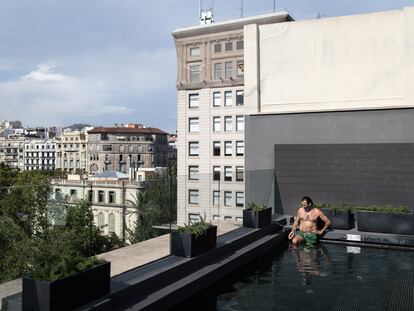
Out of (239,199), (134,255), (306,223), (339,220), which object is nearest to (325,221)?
(306,223)

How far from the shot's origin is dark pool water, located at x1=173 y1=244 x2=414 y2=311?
596 centimetres

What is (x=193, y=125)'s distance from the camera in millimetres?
53844

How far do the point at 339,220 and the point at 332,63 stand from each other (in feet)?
17.1

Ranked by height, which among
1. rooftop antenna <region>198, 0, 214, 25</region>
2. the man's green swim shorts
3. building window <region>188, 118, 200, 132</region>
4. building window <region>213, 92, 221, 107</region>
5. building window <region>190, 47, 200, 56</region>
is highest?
rooftop antenna <region>198, 0, 214, 25</region>

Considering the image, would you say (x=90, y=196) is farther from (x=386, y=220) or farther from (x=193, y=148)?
(x=193, y=148)

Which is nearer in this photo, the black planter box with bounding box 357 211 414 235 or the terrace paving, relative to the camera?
the terrace paving

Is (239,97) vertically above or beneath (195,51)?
beneath

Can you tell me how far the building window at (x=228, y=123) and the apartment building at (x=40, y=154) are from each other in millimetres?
89643

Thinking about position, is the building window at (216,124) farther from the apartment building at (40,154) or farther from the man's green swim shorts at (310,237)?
the apartment building at (40,154)

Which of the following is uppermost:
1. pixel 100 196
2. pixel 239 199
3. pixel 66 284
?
pixel 100 196

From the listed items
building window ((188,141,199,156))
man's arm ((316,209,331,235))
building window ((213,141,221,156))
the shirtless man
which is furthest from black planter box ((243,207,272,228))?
building window ((188,141,199,156))

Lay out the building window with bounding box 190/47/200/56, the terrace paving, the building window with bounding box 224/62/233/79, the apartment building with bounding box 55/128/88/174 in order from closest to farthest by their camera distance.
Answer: the terrace paving < the building window with bounding box 224/62/233/79 < the building window with bounding box 190/47/200/56 < the apartment building with bounding box 55/128/88/174

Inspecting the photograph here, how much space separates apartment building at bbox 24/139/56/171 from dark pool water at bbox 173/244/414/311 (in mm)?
128477

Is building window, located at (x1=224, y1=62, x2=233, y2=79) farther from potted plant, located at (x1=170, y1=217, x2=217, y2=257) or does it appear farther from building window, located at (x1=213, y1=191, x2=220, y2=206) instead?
potted plant, located at (x1=170, y1=217, x2=217, y2=257)
